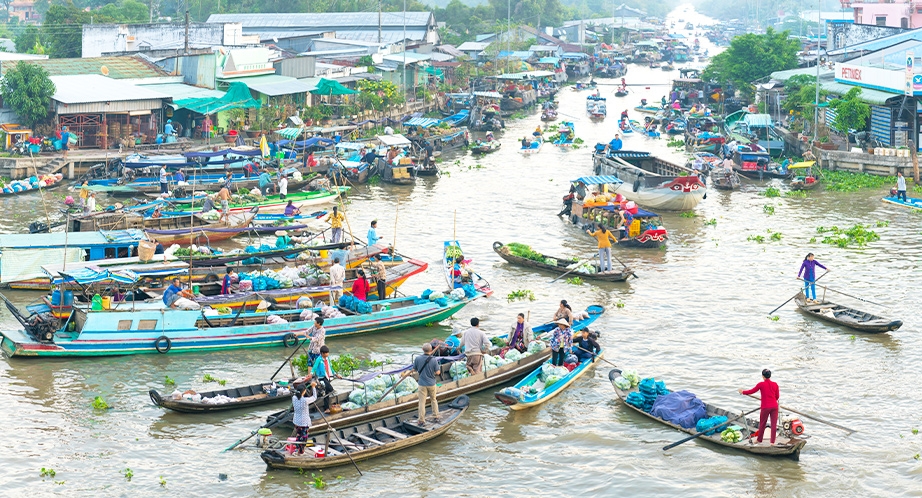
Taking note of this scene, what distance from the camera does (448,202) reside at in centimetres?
4047

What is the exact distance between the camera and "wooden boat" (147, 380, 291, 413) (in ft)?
62.1

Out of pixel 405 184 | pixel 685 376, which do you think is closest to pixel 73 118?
pixel 405 184

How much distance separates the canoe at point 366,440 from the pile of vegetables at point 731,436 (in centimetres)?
430

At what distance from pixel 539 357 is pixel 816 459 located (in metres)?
5.58

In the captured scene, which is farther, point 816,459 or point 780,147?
point 780,147

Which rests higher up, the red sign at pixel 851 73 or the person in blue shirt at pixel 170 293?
the red sign at pixel 851 73

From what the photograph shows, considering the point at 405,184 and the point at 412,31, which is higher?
the point at 412,31

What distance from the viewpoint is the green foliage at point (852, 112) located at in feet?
149

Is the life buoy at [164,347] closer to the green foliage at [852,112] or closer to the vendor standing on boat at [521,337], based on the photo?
the vendor standing on boat at [521,337]

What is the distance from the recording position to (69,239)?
27969 mm

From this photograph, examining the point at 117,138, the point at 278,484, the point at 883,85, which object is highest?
the point at 883,85

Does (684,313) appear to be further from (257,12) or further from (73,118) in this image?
(257,12)

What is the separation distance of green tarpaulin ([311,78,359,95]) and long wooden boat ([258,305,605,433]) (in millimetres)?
33587

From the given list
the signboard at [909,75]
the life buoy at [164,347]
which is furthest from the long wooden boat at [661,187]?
the life buoy at [164,347]
